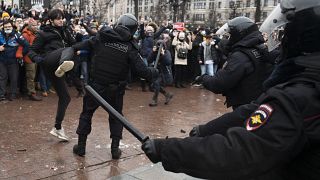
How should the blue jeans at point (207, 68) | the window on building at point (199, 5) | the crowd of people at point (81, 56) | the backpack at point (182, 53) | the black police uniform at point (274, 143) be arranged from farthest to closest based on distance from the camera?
the window on building at point (199, 5) → the blue jeans at point (207, 68) → the backpack at point (182, 53) → the crowd of people at point (81, 56) → the black police uniform at point (274, 143)

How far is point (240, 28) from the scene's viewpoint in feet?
13.5

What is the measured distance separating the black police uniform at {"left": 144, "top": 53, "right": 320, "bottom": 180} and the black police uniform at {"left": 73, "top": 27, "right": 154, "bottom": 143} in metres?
3.43

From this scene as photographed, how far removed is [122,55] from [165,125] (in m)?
2.56

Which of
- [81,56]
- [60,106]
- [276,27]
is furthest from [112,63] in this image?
[81,56]

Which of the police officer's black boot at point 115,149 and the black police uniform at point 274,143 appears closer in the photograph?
the black police uniform at point 274,143

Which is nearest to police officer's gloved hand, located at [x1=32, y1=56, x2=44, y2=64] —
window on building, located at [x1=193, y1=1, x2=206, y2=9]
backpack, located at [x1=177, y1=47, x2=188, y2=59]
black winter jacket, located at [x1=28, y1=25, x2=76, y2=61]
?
black winter jacket, located at [x1=28, y1=25, x2=76, y2=61]

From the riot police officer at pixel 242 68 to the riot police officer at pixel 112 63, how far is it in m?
1.21

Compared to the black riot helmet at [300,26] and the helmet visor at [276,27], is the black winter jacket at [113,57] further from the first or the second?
the black riot helmet at [300,26]

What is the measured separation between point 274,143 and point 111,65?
12.2 feet

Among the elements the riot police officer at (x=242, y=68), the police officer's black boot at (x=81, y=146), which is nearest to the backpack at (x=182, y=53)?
the police officer's black boot at (x=81, y=146)

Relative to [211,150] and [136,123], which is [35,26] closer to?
[136,123]

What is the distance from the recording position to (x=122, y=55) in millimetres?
5008

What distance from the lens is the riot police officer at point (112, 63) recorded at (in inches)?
196

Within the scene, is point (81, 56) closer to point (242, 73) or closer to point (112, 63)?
point (112, 63)
